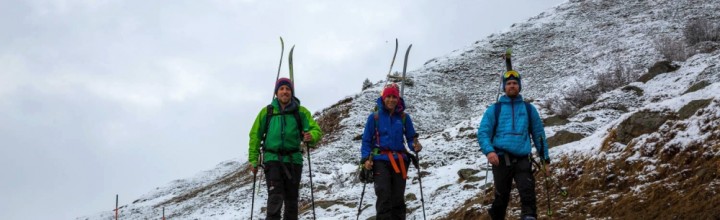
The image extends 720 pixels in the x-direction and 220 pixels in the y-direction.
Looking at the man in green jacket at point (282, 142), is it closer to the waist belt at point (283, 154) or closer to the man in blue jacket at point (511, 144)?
the waist belt at point (283, 154)

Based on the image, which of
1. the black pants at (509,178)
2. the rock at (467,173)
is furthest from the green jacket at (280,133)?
the rock at (467,173)

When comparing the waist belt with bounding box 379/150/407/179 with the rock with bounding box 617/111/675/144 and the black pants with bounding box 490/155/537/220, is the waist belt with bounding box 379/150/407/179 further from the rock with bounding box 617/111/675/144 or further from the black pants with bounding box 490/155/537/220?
the rock with bounding box 617/111/675/144

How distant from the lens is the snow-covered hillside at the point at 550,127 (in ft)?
25.2

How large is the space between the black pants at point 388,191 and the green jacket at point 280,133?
0.99 meters

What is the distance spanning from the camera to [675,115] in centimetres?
843

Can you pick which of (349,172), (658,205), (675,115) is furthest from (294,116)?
(349,172)

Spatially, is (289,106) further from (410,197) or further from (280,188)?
(410,197)

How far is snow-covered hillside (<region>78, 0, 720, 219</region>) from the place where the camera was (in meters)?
7.68

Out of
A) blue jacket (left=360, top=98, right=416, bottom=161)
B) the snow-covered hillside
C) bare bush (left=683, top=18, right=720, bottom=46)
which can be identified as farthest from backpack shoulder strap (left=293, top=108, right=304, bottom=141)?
bare bush (left=683, top=18, right=720, bottom=46)

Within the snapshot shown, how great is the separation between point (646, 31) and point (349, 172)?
29957 mm

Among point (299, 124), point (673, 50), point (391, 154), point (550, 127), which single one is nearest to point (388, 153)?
point (391, 154)

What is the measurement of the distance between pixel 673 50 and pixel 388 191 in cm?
2844

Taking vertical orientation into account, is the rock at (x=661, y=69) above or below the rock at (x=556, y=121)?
above

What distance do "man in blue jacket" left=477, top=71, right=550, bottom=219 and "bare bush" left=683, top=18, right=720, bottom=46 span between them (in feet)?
99.7
